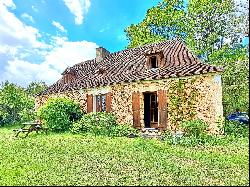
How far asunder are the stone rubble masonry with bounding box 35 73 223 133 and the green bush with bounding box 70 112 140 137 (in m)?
0.82

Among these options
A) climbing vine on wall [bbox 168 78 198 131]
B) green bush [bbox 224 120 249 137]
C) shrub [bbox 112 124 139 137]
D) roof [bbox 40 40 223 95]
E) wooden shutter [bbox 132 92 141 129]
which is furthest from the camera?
wooden shutter [bbox 132 92 141 129]

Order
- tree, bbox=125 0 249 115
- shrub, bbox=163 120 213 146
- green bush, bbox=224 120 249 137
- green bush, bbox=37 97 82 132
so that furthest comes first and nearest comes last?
tree, bbox=125 0 249 115, green bush, bbox=37 97 82 132, green bush, bbox=224 120 249 137, shrub, bbox=163 120 213 146

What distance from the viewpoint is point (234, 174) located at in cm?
769

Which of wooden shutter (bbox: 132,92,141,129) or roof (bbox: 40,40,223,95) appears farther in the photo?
wooden shutter (bbox: 132,92,141,129)

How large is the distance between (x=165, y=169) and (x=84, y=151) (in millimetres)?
3763

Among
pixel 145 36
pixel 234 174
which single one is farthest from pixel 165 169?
pixel 145 36

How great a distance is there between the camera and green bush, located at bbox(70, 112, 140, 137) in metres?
16.5

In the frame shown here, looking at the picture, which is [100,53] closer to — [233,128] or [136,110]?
[136,110]

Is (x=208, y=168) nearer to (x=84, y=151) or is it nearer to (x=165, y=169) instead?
(x=165, y=169)

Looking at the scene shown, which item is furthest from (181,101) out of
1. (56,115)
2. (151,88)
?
(56,115)

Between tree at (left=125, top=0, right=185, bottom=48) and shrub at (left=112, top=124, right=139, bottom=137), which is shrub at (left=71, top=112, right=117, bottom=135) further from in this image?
tree at (left=125, top=0, right=185, bottom=48)

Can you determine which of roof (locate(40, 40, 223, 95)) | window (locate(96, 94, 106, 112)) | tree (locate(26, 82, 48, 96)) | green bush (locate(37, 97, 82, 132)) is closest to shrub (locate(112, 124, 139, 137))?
roof (locate(40, 40, 223, 95))

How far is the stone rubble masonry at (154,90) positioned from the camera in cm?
1535

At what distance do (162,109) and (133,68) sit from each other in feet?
13.8
